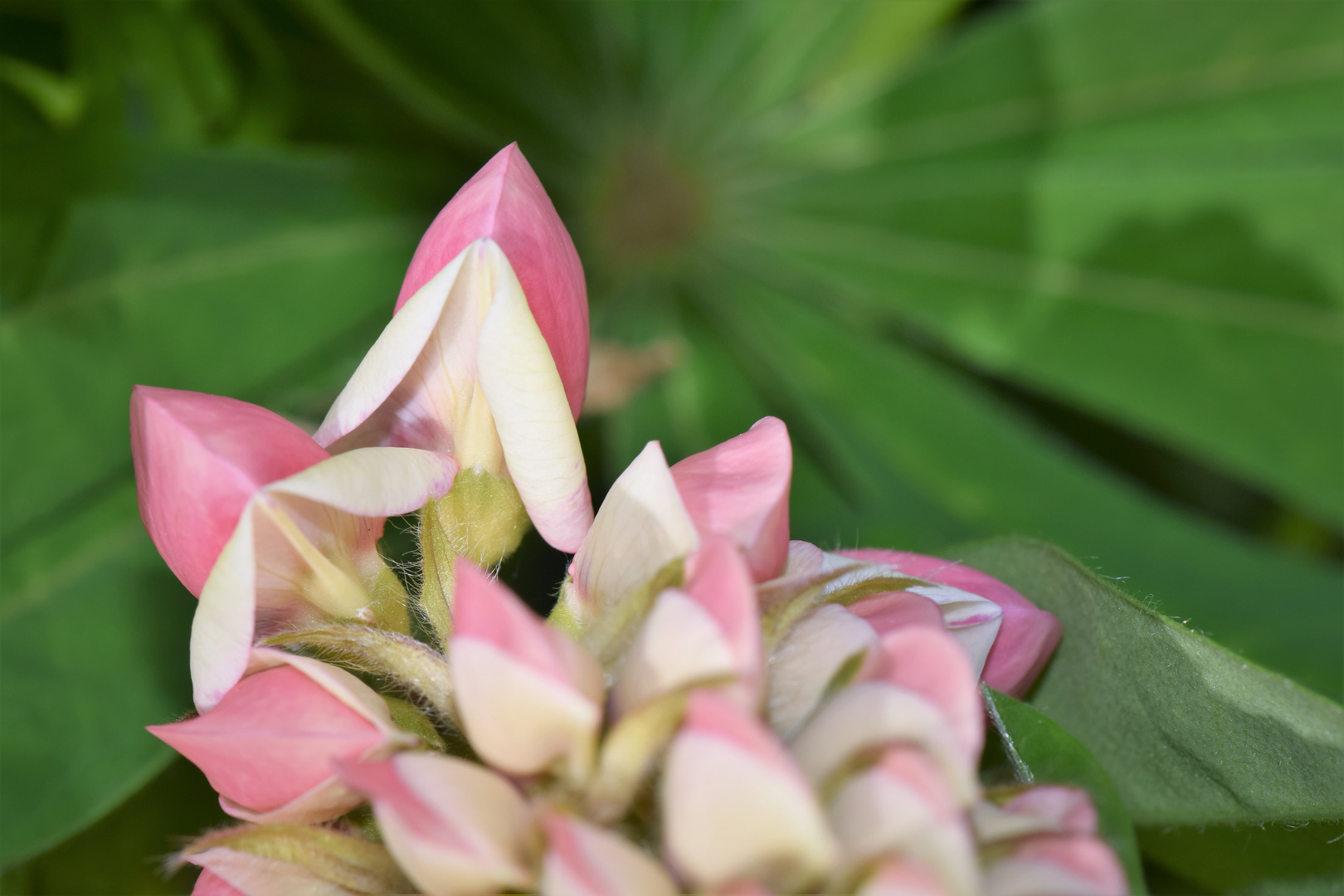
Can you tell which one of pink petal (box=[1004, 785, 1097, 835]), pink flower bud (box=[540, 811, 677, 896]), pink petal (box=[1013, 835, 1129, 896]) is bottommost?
pink petal (box=[1004, 785, 1097, 835])

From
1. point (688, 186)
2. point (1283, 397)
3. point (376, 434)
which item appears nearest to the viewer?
point (376, 434)

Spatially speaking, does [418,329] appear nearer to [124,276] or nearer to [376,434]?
[376,434]

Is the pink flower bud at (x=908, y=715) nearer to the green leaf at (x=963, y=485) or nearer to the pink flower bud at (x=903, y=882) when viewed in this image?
the pink flower bud at (x=903, y=882)

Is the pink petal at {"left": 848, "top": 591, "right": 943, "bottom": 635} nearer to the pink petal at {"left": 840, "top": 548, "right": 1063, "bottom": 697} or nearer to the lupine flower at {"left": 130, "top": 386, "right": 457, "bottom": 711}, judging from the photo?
the pink petal at {"left": 840, "top": 548, "right": 1063, "bottom": 697}

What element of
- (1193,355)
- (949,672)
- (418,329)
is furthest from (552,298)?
(1193,355)

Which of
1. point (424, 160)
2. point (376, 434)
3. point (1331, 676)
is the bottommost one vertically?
point (1331, 676)

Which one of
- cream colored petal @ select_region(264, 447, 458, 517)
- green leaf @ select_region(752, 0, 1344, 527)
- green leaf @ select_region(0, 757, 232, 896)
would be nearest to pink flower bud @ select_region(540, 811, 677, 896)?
cream colored petal @ select_region(264, 447, 458, 517)
